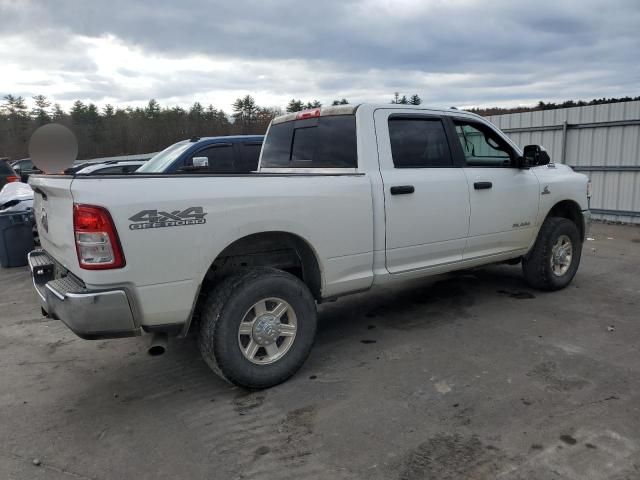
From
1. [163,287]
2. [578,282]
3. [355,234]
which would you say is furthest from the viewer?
[578,282]

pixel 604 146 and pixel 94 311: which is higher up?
pixel 604 146

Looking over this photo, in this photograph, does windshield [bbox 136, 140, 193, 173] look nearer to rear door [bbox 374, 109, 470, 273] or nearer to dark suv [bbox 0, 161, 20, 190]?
rear door [bbox 374, 109, 470, 273]

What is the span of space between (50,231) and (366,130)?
2.51 m

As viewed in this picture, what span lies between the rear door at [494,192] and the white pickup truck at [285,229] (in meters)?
0.02

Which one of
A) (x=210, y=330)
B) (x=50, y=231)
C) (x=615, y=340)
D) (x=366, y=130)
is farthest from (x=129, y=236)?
(x=615, y=340)

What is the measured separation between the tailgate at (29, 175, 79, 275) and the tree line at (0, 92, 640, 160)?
43193 mm

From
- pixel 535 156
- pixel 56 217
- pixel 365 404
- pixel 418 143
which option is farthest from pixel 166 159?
pixel 365 404

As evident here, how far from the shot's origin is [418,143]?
4461 mm

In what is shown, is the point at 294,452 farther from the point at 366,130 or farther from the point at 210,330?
the point at 366,130

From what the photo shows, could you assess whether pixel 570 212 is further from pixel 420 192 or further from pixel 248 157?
pixel 248 157

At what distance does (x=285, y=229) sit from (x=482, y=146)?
2607 millimetres

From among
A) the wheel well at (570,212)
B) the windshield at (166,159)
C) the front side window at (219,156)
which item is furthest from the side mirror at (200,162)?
the wheel well at (570,212)

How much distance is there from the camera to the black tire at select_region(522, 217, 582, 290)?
5.51 metres

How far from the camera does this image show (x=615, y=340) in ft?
14.1
